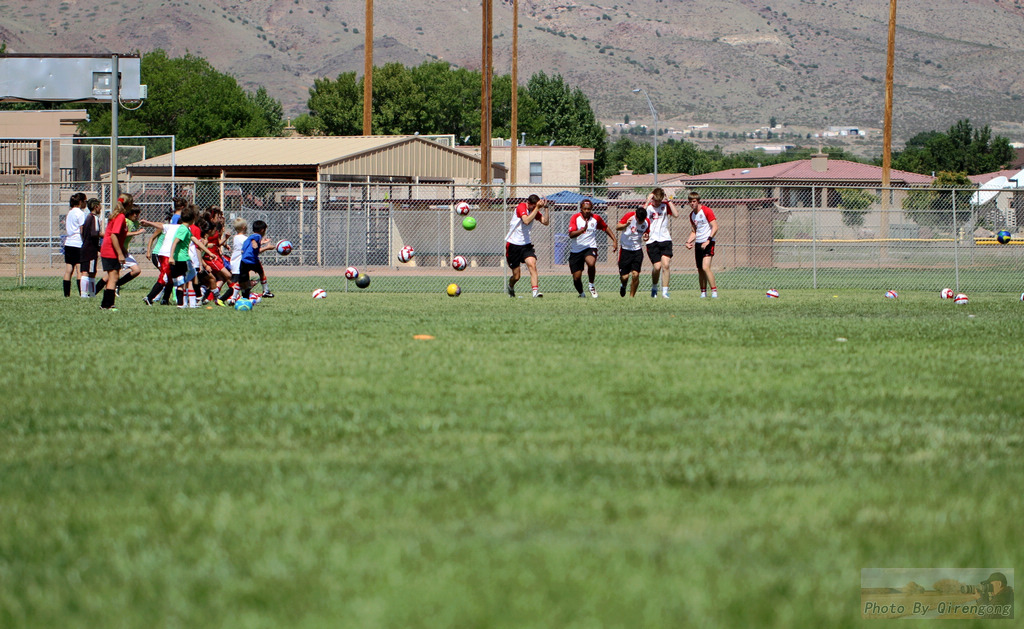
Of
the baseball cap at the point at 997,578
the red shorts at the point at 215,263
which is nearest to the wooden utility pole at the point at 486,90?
the red shorts at the point at 215,263

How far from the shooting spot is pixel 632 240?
61.2 ft

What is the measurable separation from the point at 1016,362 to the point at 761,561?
6285 mm

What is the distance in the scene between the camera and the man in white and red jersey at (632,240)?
60.5 feet

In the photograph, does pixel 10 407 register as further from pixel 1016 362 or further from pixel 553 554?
pixel 1016 362

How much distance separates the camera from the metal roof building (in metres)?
38.8

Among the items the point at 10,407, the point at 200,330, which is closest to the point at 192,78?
the point at 200,330

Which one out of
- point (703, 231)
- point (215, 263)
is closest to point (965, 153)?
point (703, 231)

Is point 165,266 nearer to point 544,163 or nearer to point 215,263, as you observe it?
point 215,263

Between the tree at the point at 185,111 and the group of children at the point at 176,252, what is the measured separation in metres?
61.5

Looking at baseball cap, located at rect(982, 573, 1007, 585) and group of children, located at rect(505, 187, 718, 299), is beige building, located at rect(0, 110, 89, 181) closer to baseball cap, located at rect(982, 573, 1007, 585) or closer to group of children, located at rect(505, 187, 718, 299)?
group of children, located at rect(505, 187, 718, 299)

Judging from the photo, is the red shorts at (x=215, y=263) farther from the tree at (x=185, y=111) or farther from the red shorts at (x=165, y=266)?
the tree at (x=185, y=111)

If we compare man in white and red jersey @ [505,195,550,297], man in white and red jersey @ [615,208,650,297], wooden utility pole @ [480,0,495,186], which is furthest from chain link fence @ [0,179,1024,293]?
man in white and red jersey @ [615,208,650,297]

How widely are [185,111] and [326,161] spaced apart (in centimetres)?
4554

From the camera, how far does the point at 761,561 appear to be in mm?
3373
